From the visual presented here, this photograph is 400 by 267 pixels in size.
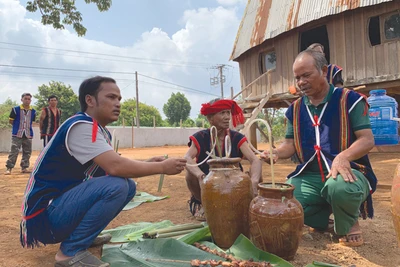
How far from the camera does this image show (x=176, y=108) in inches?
2515

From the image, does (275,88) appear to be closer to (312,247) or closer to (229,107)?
(229,107)

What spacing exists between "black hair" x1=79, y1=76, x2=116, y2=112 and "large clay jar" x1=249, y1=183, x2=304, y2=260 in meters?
1.36

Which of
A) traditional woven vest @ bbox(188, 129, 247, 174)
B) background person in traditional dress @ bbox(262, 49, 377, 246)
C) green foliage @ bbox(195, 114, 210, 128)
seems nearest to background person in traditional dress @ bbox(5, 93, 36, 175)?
green foliage @ bbox(195, 114, 210, 128)

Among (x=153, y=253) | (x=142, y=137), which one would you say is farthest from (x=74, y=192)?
(x=142, y=137)

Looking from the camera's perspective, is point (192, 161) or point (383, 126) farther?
point (383, 126)

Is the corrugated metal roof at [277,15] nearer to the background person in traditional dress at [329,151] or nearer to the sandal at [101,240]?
the background person in traditional dress at [329,151]

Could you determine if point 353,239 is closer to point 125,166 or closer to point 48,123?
point 125,166

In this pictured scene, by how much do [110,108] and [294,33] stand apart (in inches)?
361

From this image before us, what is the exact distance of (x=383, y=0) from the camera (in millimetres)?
7871

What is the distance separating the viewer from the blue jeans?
2.00 metres

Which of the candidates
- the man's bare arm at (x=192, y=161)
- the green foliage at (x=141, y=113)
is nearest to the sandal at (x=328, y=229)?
the man's bare arm at (x=192, y=161)

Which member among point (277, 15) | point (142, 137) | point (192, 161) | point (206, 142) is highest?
point (277, 15)

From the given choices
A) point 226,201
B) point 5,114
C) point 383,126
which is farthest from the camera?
point 5,114

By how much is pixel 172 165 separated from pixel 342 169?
123 centimetres
